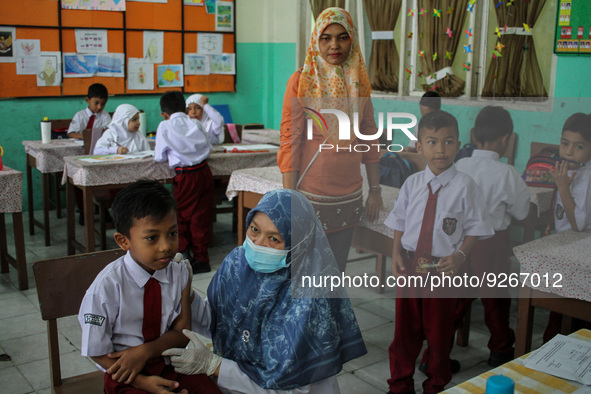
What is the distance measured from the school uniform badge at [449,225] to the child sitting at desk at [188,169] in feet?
7.57

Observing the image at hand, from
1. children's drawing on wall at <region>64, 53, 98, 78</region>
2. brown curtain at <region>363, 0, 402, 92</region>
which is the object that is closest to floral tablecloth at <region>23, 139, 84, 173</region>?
children's drawing on wall at <region>64, 53, 98, 78</region>

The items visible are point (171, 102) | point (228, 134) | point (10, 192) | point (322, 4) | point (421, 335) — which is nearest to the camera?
point (421, 335)

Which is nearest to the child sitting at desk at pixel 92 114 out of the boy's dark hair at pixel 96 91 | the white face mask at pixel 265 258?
the boy's dark hair at pixel 96 91

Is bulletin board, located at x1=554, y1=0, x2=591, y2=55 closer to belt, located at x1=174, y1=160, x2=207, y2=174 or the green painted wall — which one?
belt, located at x1=174, y1=160, x2=207, y2=174

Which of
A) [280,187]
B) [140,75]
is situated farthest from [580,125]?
[140,75]

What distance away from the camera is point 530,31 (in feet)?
14.4

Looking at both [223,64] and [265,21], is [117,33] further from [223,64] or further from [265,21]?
[265,21]

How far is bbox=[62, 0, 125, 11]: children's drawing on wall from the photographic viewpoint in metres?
5.88

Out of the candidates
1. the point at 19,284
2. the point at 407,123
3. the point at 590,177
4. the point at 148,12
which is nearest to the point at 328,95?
the point at 407,123

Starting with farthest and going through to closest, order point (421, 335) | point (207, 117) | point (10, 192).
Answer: point (207, 117)
point (10, 192)
point (421, 335)

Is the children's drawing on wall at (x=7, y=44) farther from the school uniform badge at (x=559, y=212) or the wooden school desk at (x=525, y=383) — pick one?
the wooden school desk at (x=525, y=383)

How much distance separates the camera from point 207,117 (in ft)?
18.0

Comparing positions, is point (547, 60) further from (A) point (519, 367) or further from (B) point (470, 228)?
(A) point (519, 367)

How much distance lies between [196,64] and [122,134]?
7.83 ft
